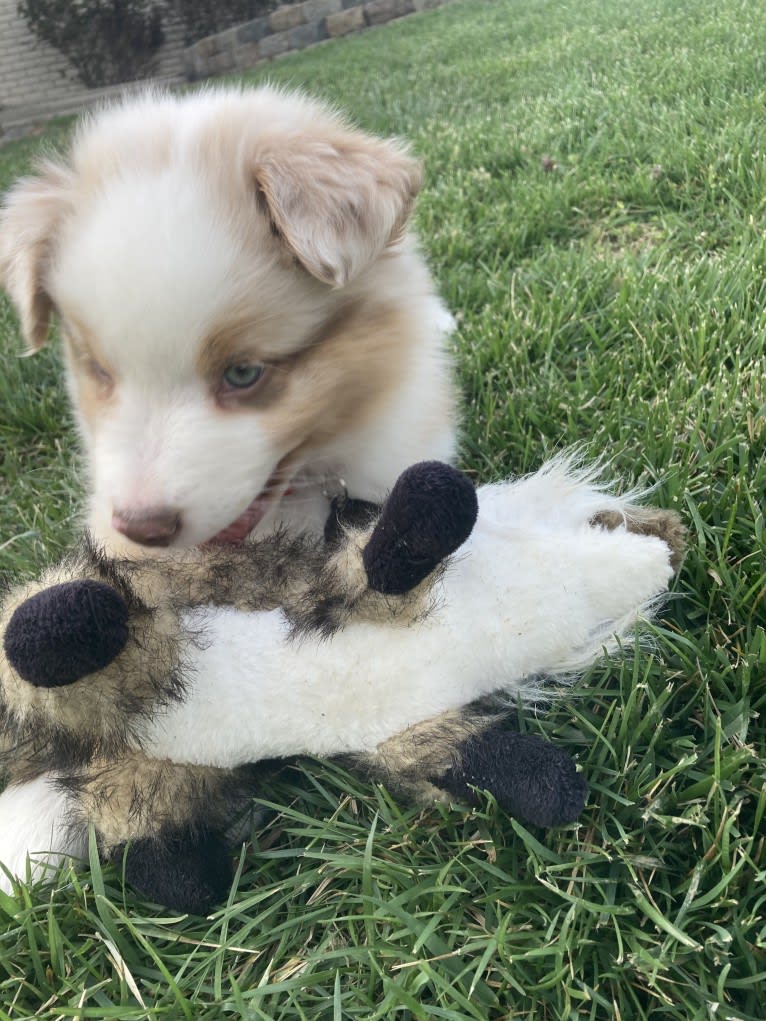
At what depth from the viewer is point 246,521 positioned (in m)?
1.63

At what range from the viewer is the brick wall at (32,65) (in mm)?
15219

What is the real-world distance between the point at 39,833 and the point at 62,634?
0.53 m

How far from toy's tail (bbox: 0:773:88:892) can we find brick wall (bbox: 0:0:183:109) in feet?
57.3

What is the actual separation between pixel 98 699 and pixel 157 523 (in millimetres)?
361

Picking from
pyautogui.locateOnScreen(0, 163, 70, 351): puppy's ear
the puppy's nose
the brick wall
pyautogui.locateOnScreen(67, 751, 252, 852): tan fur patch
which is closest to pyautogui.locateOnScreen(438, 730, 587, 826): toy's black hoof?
pyautogui.locateOnScreen(67, 751, 252, 852): tan fur patch

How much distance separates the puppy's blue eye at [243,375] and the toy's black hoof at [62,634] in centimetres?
64

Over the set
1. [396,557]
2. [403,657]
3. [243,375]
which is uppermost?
[243,375]

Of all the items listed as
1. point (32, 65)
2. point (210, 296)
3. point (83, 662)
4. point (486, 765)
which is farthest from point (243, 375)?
point (32, 65)

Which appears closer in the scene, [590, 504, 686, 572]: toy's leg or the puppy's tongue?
[590, 504, 686, 572]: toy's leg

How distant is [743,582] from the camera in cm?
143

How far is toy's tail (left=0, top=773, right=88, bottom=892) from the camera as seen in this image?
125cm

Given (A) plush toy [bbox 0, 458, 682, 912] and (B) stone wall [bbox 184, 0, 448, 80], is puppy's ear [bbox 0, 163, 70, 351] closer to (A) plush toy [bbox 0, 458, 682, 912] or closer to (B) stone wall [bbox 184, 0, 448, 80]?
(A) plush toy [bbox 0, 458, 682, 912]

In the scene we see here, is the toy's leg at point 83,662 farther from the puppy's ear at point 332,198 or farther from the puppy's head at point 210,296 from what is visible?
the puppy's ear at point 332,198

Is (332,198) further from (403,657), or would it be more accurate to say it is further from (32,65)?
(32,65)
